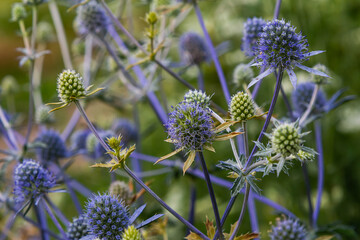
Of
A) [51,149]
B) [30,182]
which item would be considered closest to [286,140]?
[30,182]

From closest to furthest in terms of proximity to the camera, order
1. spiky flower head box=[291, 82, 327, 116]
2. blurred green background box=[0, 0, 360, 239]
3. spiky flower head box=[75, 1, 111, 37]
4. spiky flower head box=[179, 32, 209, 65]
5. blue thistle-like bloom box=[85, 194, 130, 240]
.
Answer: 1. blue thistle-like bloom box=[85, 194, 130, 240]
2. spiky flower head box=[291, 82, 327, 116]
3. spiky flower head box=[75, 1, 111, 37]
4. spiky flower head box=[179, 32, 209, 65]
5. blurred green background box=[0, 0, 360, 239]

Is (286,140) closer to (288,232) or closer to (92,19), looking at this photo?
(288,232)

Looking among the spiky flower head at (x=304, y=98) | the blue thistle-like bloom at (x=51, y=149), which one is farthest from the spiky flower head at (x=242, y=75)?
the blue thistle-like bloom at (x=51, y=149)

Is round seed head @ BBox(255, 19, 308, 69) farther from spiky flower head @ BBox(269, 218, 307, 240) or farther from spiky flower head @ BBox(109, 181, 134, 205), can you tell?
spiky flower head @ BBox(109, 181, 134, 205)

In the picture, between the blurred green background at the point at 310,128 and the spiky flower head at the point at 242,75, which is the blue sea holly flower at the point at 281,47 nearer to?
the spiky flower head at the point at 242,75

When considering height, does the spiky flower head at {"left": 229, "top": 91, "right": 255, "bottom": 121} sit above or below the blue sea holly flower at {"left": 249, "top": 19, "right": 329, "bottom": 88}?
below

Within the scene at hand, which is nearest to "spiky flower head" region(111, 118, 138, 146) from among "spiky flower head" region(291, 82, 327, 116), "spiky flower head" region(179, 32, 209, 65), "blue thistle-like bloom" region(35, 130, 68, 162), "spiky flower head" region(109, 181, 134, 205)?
"blue thistle-like bloom" region(35, 130, 68, 162)
